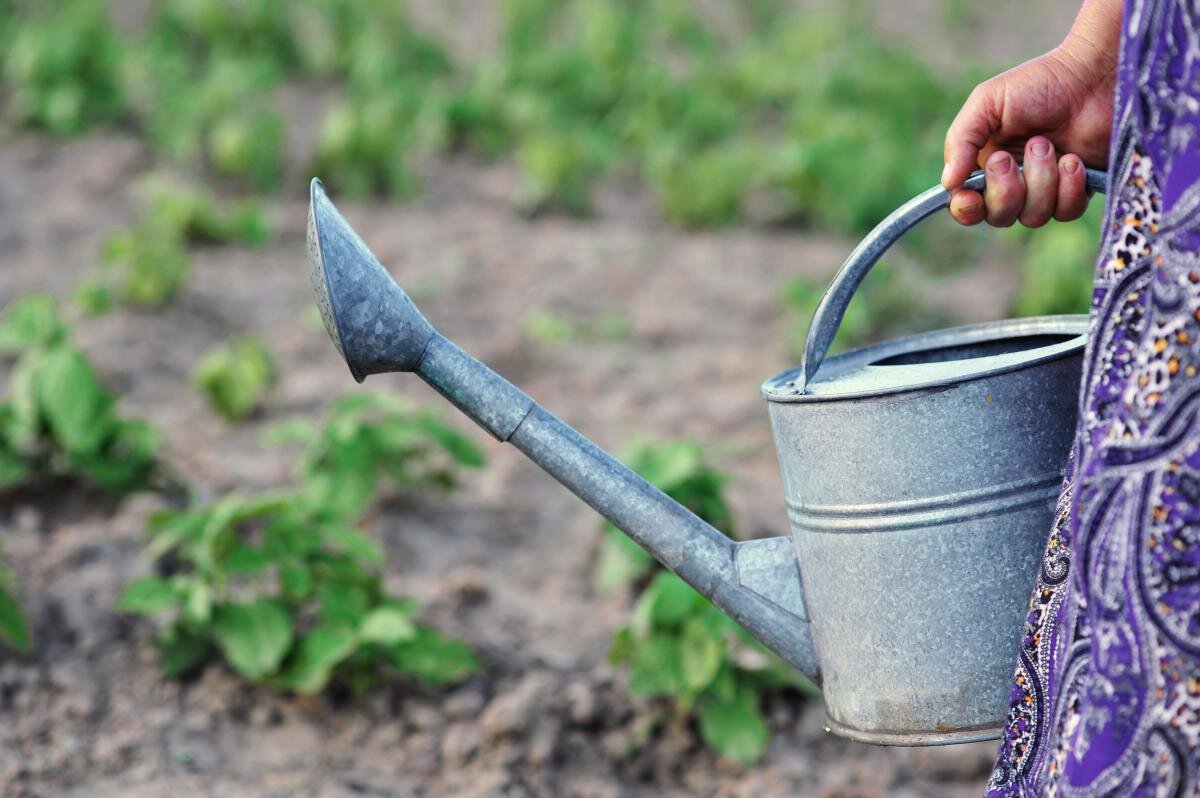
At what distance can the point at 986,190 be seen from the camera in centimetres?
125

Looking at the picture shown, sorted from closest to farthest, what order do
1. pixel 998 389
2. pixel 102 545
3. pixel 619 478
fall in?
pixel 998 389 → pixel 619 478 → pixel 102 545

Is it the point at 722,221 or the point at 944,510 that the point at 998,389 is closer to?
the point at 944,510

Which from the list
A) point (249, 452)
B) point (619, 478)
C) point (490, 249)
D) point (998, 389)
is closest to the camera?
point (998, 389)

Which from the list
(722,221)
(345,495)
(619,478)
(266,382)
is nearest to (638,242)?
(722,221)

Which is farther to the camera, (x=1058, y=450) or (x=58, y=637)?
(x=58, y=637)

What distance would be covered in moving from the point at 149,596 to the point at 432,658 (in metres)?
0.42

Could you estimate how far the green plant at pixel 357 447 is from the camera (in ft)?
8.22

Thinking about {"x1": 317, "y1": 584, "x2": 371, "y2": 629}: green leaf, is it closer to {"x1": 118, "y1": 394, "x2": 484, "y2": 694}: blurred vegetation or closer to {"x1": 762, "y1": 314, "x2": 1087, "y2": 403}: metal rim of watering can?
{"x1": 118, "y1": 394, "x2": 484, "y2": 694}: blurred vegetation

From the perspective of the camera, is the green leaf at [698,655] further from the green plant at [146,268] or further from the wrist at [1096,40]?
the green plant at [146,268]

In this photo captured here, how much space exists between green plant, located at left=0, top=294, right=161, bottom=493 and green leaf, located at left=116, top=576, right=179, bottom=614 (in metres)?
0.49

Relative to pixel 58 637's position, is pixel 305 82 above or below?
above

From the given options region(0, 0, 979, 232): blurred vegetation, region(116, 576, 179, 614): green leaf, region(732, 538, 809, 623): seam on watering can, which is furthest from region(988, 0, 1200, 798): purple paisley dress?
region(0, 0, 979, 232): blurred vegetation

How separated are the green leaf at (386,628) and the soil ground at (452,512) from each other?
0.53ft

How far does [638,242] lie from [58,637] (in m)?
2.52
